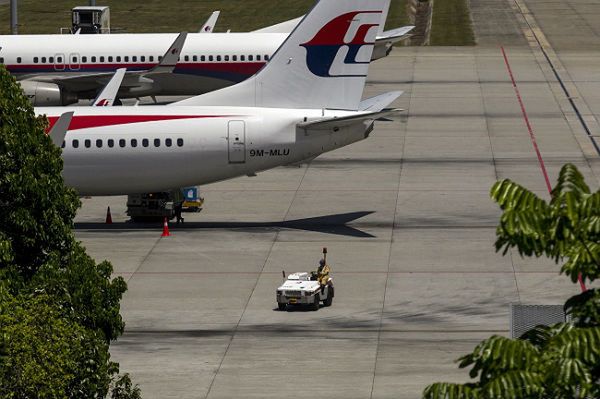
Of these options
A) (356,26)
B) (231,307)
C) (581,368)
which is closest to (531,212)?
(581,368)

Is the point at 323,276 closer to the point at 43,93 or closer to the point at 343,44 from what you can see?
the point at 343,44

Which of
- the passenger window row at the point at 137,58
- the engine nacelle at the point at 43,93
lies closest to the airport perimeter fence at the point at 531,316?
the passenger window row at the point at 137,58

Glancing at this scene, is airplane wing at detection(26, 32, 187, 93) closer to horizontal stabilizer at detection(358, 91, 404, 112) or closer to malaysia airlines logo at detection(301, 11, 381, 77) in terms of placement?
horizontal stabilizer at detection(358, 91, 404, 112)

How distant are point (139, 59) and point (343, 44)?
84.4 feet

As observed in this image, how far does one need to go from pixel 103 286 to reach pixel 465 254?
60.4 ft

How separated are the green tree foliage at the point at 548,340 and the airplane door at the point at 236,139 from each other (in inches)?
1154

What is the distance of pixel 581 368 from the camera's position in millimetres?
12406

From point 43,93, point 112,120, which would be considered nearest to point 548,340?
point 112,120

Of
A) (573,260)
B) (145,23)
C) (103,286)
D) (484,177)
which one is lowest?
(145,23)

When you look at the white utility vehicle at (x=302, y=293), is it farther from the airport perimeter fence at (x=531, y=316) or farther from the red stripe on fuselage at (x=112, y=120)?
the red stripe on fuselage at (x=112, y=120)

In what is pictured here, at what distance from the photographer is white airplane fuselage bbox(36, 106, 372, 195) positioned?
4238 cm

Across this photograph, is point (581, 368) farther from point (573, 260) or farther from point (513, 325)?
point (513, 325)

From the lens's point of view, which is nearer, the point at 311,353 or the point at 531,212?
the point at 531,212

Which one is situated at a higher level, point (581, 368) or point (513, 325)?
point (581, 368)
